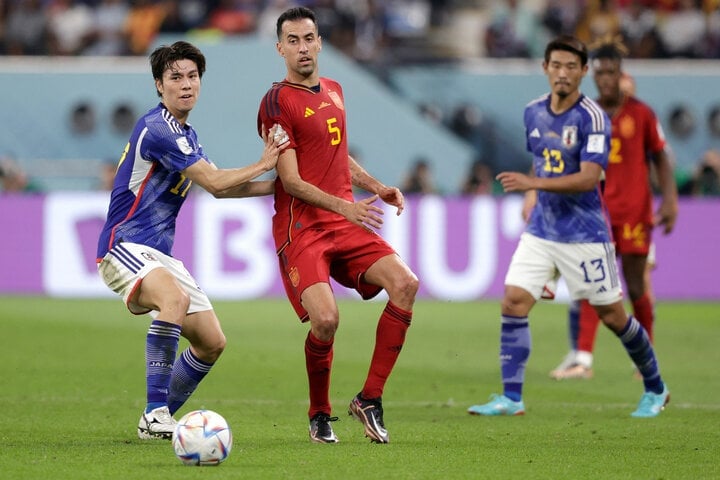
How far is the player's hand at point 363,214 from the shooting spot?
6988 mm

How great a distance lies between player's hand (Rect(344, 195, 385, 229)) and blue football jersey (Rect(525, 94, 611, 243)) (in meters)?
2.15

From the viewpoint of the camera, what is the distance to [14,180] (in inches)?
741

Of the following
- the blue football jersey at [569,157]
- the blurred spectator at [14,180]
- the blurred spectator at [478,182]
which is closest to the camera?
the blue football jersey at [569,157]

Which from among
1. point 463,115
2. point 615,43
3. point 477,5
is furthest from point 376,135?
point 615,43

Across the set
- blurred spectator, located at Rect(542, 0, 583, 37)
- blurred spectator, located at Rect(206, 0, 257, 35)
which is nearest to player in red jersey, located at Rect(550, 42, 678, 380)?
blurred spectator, located at Rect(542, 0, 583, 37)

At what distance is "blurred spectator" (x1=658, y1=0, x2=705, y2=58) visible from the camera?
72.5 feet

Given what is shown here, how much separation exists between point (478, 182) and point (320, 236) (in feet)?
39.5

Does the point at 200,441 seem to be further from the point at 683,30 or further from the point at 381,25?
the point at 683,30

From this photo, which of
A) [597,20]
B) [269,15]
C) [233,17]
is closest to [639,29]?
[597,20]

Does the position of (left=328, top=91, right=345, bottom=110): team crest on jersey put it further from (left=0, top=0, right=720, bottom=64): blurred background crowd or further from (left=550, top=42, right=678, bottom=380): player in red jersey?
(left=0, top=0, right=720, bottom=64): blurred background crowd

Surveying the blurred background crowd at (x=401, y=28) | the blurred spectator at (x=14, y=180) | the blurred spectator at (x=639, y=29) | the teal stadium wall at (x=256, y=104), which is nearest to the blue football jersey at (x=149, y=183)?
the blurred spectator at (x=14, y=180)

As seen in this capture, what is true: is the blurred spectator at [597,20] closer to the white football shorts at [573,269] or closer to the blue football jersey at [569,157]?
the blue football jersey at [569,157]

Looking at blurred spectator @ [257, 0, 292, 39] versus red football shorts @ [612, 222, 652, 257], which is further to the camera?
blurred spectator @ [257, 0, 292, 39]

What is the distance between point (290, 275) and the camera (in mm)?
7277
